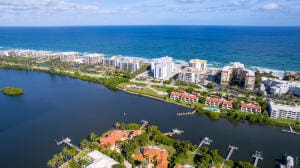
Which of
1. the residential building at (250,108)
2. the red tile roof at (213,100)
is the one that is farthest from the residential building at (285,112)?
the red tile roof at (213,100)

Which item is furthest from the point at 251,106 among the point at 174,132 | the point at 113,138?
the point at 113,138

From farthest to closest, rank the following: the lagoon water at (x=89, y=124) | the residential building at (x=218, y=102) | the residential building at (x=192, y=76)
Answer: the residential building at (x=192, y=76)
the residential building at (x=218, y=102)
the lagoon water at (x=89, y=124)

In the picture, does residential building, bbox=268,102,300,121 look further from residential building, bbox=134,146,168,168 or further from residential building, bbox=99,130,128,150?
residential building, bbox=99,130,128,150

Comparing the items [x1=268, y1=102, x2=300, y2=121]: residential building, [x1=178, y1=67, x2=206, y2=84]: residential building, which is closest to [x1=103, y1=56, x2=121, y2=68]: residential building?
[x1=178, y1=67, x2=206, y2=84]: residential building

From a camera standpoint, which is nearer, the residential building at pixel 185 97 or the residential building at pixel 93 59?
the residential building at pixel 185 97

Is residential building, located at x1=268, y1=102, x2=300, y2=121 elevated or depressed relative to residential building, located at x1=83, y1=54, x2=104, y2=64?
depressed

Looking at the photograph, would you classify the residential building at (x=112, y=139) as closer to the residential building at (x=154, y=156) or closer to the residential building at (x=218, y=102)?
the residential building at (x=154, y=156)

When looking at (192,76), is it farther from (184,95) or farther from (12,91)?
(12,91)

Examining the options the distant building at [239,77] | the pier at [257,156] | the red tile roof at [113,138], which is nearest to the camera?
the pier at [257,156]
